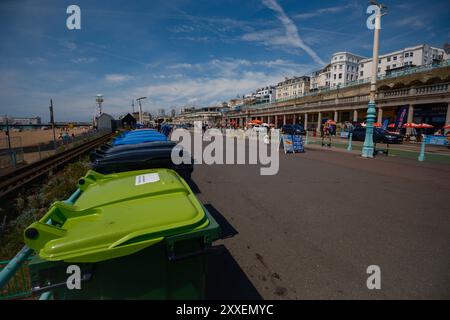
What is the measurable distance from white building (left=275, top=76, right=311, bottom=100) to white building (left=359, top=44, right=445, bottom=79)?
22051 mm

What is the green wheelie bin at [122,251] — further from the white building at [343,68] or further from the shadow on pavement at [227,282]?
the white building at [343,68]

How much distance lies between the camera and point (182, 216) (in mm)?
1949

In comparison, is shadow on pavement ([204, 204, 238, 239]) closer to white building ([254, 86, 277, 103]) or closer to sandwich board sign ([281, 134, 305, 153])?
sandwich board sign ([281, 134, 305, 153])

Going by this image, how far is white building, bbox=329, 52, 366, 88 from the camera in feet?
280

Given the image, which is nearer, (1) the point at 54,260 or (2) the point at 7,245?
(1) the point at 54,260

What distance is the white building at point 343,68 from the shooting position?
85312mm

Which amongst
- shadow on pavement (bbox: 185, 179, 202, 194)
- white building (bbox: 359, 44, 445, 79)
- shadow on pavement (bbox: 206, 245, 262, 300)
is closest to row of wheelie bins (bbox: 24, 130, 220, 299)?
shadow on pavement (bbox: 206, 245, 262, 300)

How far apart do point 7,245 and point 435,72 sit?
155ft

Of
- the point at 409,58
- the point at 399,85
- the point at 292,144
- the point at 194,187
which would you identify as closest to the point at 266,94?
the point at 409,58

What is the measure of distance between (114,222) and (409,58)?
97.9 meters

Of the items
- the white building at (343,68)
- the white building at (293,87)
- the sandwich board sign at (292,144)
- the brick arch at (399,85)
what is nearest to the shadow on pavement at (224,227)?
the sandwich board sign at (292,144)
